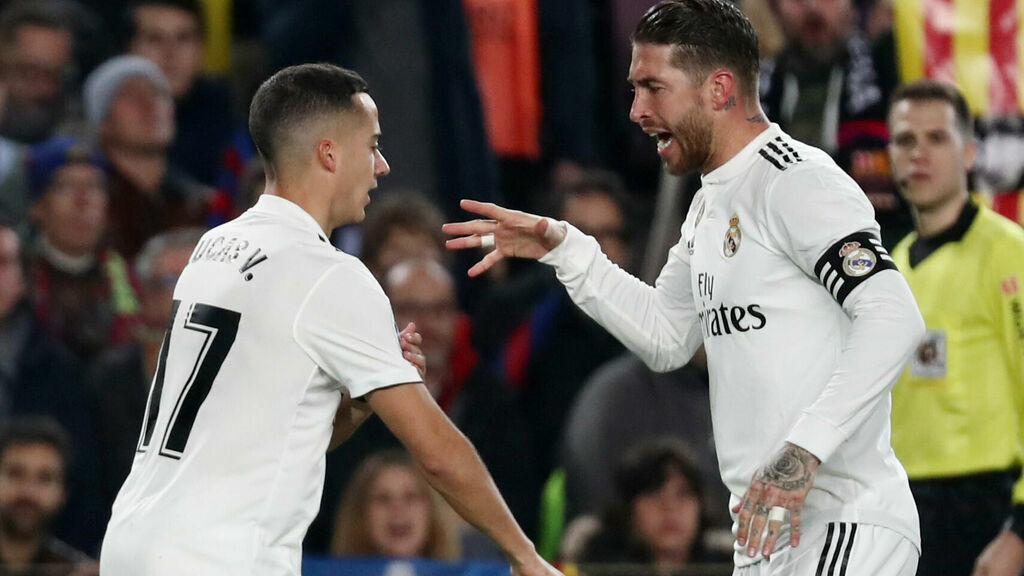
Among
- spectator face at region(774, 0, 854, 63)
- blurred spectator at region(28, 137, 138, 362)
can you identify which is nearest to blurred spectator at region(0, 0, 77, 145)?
blurred spectator at region(28, 137, 138, 362)

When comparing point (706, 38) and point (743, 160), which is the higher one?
point (706, 38)

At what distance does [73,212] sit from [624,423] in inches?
124

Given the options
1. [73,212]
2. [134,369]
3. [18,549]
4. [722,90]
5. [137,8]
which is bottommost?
[18,549]

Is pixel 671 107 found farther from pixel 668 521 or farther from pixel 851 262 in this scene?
pixel 668 521

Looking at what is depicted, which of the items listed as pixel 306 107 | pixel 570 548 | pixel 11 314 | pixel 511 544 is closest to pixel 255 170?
pixel 11 314

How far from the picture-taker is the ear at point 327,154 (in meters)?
4.57

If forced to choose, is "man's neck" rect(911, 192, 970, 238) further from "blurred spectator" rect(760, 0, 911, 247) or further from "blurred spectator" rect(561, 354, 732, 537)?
"blurred spectator" rect(561, 354, 732, 537)

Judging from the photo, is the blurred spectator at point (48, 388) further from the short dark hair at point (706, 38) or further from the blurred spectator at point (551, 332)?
the short dark hair at point (706, 38)

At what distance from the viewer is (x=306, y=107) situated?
180 inches

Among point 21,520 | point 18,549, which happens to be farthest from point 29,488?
point 18,549

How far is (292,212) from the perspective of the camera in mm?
4512

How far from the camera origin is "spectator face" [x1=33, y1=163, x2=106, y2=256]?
8.58 m

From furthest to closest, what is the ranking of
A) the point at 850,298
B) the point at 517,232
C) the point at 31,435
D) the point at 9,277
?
the point at 9,277
the point at 31,435
the point at 517,232
the point at 850,298

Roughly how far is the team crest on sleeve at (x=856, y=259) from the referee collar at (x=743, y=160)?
0.51 metres
